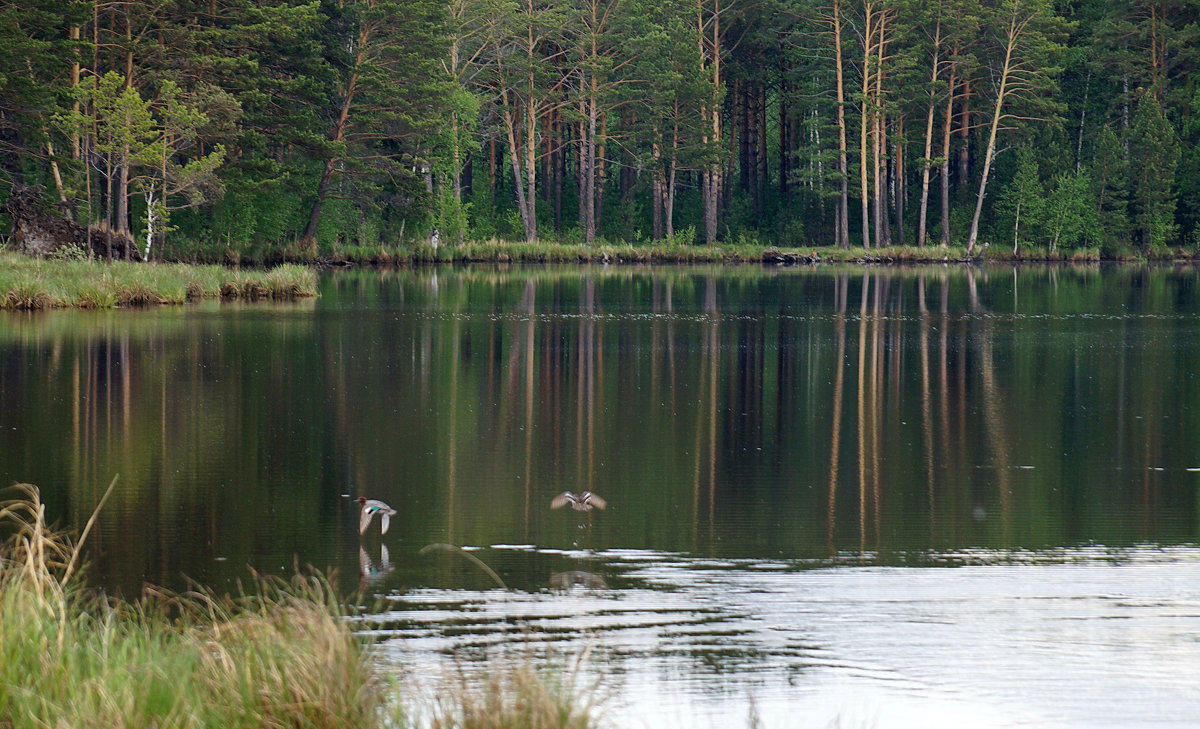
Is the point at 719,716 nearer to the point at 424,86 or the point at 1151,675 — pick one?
the point at 1151,675

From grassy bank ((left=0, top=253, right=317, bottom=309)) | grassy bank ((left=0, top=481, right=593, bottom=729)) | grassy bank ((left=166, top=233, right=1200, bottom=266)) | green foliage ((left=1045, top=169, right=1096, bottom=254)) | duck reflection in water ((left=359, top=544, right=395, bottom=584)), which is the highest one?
green foliage ((left=1045, top=169, right=1096, bottom=254))

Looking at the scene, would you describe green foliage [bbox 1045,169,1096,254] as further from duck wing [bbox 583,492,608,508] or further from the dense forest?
duck wing [bbox 583,492,608,508]

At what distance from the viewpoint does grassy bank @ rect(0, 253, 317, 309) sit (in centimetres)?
3162

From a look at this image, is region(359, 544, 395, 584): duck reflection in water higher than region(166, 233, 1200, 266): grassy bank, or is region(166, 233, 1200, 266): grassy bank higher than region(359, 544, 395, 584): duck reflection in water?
region(166, 233, 1200, 266): grassy bank

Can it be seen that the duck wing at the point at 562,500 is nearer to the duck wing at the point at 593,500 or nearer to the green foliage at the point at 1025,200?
the duck wing at the point at 593,500

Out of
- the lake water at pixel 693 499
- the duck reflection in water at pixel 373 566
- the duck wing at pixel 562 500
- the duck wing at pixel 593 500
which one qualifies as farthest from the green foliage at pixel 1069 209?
the duck reflection in water at pixel 373 566

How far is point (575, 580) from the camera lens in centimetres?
903

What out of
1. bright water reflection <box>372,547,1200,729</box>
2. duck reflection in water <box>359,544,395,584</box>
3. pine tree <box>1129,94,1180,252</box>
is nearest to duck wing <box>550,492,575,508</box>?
bright water reflection <box>372,547,1200,729</box>

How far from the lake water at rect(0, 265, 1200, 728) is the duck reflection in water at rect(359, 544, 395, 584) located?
0.04 meters

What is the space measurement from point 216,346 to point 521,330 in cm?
653

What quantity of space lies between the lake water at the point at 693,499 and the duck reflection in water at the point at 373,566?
0.12ft

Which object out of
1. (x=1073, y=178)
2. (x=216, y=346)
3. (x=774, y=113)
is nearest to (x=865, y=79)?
(x=1073, y=178)

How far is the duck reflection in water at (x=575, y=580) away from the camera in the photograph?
8.88 metres

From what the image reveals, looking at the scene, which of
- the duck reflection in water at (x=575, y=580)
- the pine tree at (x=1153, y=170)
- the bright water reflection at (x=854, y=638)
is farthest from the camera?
the pine tree at (x=1153, y=170)
